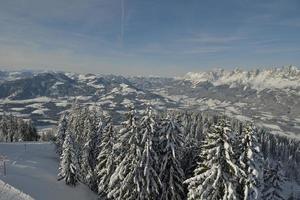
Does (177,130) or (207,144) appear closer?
(207,144)

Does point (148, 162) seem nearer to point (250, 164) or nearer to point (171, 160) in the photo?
point (171, 160)

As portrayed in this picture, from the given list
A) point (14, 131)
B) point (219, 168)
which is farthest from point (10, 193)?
point (14, 131)

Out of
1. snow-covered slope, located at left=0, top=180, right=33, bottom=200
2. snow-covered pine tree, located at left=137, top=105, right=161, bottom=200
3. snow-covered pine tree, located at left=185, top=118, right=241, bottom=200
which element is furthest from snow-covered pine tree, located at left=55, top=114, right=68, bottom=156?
snow-covered pine tree, located at left=185, top=118, right=241, bottom=200

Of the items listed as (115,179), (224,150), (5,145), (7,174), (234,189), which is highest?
(224,150)

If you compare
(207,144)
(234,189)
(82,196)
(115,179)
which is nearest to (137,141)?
(115,179)

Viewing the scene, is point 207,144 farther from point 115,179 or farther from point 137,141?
point 115,179
